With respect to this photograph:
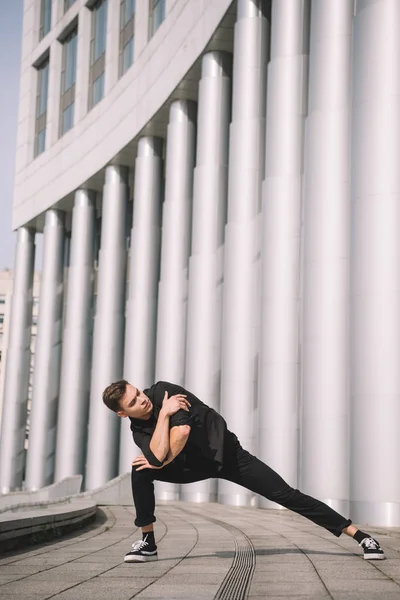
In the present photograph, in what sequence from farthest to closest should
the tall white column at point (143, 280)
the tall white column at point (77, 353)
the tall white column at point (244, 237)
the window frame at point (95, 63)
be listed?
1. the window frame at point (95, 63)
2. the tall white column at point (77, 353)
3. the tall white column at point (143, 280)
4. the tall white column at point (244, 237)

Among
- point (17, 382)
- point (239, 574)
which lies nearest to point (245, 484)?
point (239, 574)

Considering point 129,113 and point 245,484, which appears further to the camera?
point 129,113

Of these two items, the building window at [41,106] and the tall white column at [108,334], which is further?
the building window at [41,106]

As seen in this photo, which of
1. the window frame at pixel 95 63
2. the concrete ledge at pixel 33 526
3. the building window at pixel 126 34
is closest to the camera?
the concrete ledge at pixel 33 526

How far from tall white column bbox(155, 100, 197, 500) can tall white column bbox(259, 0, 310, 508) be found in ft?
20.9

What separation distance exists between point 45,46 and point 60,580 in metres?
33.5

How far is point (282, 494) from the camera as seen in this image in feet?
21.4

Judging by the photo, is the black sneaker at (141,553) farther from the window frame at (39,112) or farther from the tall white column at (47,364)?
the window frame at (39,112)

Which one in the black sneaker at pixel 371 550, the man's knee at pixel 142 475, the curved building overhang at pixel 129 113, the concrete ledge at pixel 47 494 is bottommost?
the concrete ledge at pixel 47 494

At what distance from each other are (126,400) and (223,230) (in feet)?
52.3

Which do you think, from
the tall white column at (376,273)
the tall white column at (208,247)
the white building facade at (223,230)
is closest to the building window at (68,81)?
the white building facade at (223,230)

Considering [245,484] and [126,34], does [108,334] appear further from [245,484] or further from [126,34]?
[245,484]

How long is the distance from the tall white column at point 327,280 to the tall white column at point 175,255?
8.82 meters

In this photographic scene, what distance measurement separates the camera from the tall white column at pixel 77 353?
97.3 ft
